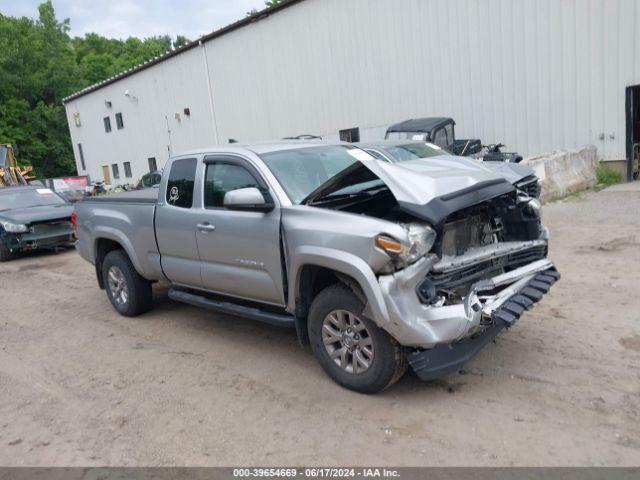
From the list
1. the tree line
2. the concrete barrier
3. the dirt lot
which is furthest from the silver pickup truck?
the tree line

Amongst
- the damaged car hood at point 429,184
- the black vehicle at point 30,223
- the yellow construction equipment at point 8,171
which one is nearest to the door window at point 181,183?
the damaged car hood at point 429,184

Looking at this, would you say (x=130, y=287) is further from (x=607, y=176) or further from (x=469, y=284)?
(x=607, y=176)

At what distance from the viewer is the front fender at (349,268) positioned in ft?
11.8

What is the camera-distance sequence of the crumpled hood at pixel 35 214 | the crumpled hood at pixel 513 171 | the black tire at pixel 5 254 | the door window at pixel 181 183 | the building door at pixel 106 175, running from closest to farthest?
the door window at pixel 181 183, the crumpled hood at pixel 513 171, the crumpled hood at pixel 35 214, the black tire at pixel 5 254, the building door at pixel 106 175

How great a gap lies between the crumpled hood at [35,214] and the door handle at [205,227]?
7.80m

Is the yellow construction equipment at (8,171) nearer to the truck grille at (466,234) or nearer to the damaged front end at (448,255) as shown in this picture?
the damaged front end at (448,255)

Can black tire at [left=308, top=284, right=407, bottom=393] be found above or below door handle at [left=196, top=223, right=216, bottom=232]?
below

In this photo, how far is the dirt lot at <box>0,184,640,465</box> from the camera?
337cm

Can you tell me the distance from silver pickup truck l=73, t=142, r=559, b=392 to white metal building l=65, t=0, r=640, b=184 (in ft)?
37.6

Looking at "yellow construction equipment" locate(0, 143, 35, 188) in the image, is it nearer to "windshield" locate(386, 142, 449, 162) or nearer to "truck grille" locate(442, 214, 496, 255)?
"windshield" locate(386, 142, 449, 162)

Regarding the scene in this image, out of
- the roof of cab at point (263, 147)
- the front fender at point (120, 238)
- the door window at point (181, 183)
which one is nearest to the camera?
the roof of cab at point (263, 147)

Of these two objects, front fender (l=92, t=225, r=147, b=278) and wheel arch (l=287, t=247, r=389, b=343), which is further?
front fender (l=92, t=225, r=147, b=278)

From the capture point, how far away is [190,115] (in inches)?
1098

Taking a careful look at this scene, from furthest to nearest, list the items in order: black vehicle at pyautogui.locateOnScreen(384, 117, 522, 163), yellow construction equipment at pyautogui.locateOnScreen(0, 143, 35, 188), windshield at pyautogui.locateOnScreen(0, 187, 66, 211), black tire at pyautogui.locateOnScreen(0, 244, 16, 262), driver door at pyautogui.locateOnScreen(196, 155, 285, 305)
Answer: yellow construction equipment at pyautogui.locateOnScreen(0, 143, 35, 188) → black vehicle at pyautogui.locateOnScreen(384, 117, 522, 163) → windshield at pyautogui.locateOnScreen(0, 187, 66, 211) → black tire at pyautogui.locateOnScreen(0, 244, 16, 262) → driver door at pyautogui.locateOnScreen(196, 155, 285, 305)
